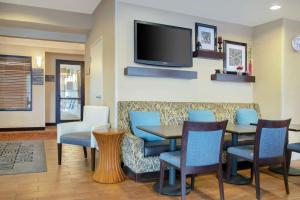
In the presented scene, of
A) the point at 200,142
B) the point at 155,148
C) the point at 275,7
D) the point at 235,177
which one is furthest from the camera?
the point at 275,7

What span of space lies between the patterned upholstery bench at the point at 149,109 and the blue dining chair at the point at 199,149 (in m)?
0.72

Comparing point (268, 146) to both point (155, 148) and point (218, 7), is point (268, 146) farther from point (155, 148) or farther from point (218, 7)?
point (218, 7)

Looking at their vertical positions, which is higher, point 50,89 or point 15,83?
point 15,83

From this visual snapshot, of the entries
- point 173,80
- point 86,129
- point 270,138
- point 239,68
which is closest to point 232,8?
point 239,68

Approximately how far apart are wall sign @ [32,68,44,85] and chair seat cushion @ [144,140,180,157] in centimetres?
545

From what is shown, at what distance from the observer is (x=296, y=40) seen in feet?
14.7

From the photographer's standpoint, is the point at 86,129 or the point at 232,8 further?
the point at 86,129

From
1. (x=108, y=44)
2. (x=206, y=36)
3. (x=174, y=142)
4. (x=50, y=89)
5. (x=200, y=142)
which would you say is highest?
(x=206, y=36)

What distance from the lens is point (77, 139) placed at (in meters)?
3.71

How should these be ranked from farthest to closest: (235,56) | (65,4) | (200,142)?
(235,56) < (65,4) < (200,142)

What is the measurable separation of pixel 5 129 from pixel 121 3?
5406 millimetres

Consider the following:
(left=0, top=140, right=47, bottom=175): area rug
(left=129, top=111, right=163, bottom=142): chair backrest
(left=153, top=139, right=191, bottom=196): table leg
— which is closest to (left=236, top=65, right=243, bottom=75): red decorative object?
(left=129, top=111, right=163, bottom=142): chair backrest

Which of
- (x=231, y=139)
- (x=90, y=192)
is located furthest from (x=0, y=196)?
(x=231, y=139)

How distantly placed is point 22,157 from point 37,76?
3.88 m
